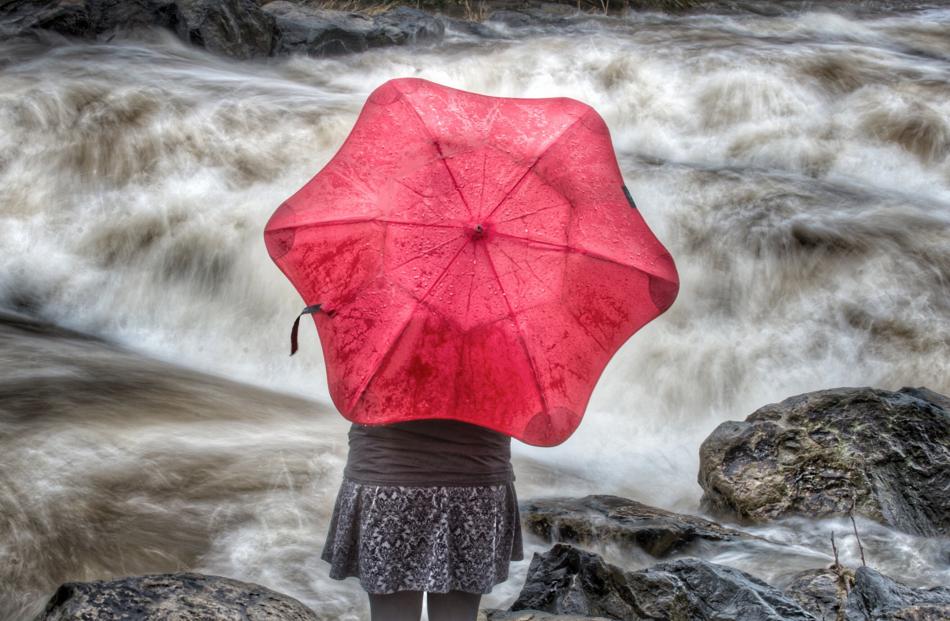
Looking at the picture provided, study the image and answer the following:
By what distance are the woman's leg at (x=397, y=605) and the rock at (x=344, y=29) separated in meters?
10.5

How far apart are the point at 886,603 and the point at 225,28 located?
1037 centimetres

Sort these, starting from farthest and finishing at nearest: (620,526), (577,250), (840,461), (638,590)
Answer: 1. (840,461)
2. (620,526)
3. (638,590)
4. (577,250)

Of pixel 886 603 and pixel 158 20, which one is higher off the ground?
pixel 158 20

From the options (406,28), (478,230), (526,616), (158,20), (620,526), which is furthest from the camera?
(406,28)

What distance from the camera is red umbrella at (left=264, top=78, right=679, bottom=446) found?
2602 millimetres

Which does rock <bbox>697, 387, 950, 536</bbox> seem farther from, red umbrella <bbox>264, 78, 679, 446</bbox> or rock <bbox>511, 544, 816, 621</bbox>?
red umbrella <bbox>264, 78, 679, 446</bbox>

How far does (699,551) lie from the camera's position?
486 cm

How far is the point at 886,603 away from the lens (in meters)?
3.43

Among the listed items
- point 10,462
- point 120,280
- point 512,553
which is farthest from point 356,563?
point 120,280

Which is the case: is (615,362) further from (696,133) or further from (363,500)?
(363,500)

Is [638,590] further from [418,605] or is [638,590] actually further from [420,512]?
[420,512]

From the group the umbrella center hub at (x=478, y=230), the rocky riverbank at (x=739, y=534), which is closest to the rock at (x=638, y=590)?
the rocky riverbank at (x=739, y=534)

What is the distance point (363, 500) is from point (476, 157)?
88 centimetres

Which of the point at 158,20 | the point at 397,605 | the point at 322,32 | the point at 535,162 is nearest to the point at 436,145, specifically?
the point at 535,162
